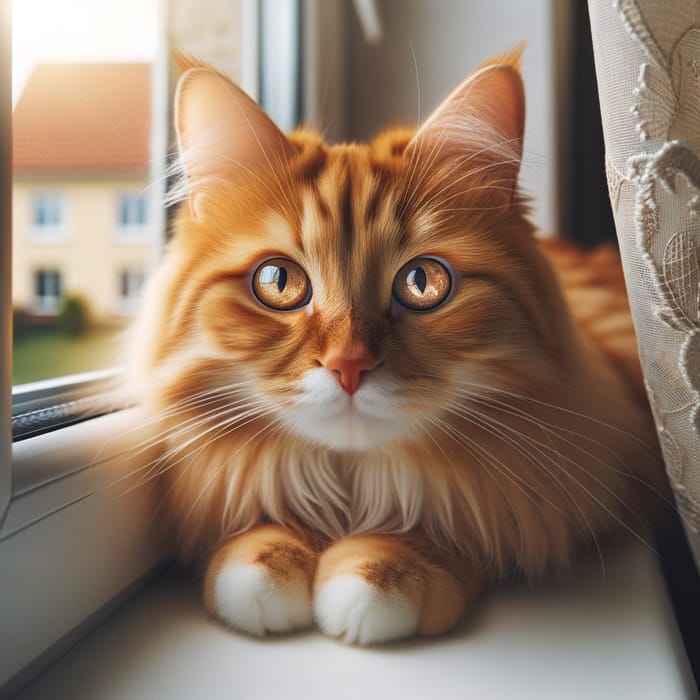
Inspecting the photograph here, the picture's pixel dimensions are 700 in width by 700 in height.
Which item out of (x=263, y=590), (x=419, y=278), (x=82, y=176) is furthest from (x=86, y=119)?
(x=263, y=590)

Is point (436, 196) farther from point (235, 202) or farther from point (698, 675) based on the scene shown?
point (698, 675)

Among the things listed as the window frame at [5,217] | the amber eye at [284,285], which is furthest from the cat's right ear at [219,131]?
the window frame at [5,217]

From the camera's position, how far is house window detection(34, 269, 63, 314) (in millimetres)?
1424

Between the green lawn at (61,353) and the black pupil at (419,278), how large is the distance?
1.43 feet

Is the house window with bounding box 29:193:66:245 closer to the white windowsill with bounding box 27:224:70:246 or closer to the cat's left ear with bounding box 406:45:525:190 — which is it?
the white windowsill with bounding box 27:224:70:246

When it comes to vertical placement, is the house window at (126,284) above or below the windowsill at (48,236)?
below

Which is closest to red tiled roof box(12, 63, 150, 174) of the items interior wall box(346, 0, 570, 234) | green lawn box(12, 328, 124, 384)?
green lawn box(12, 328, 124, 384)

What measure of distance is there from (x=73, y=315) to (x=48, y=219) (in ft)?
0.70

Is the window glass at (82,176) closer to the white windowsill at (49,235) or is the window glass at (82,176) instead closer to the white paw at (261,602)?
the white windowsill at (49,235)

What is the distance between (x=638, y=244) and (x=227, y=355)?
1.47 ft

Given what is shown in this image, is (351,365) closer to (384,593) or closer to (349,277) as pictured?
(349,277)

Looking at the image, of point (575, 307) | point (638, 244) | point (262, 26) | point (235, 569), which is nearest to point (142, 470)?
point (235, 569)

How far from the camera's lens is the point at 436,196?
805 mm

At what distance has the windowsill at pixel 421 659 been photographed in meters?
0.66
